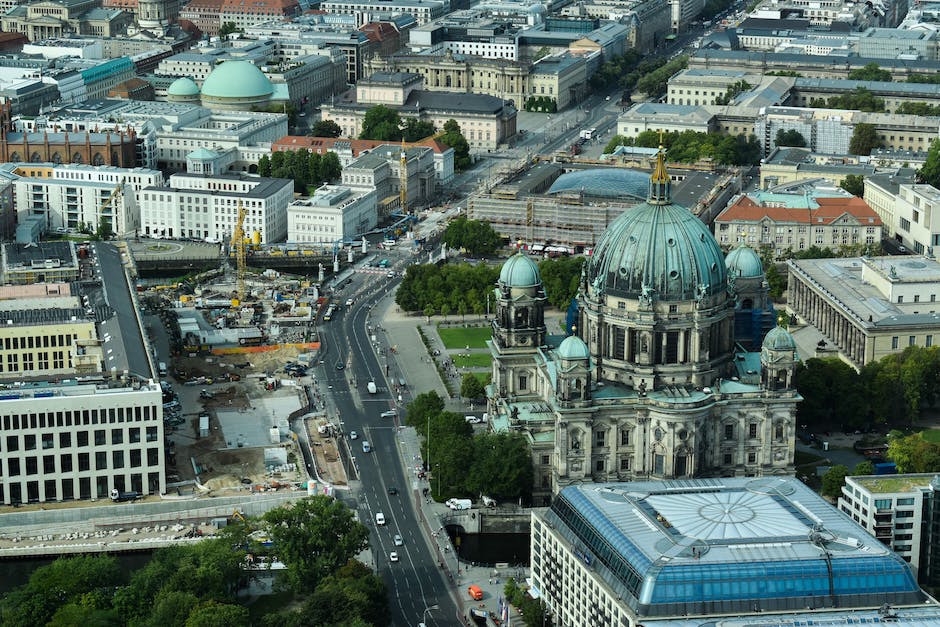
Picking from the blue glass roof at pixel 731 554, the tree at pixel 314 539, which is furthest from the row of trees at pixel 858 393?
the tree at pixel 314 539

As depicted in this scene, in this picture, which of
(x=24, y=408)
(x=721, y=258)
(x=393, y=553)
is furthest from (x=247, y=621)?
(x=721, y=258)

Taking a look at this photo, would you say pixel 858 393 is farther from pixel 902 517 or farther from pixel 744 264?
pixel 902 517

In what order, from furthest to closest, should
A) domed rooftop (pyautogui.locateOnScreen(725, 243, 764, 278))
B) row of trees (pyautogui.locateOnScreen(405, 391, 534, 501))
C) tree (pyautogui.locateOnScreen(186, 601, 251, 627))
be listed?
1. domed rooftop (pyautogui.locateOnScreen(725, 243, 764, 278))
2. row of trees (pyautogui.locateOnScreen(405, 391, 534, 501))
3. tree (pyautogui.locateOnScreen(186, 601, 251, 627))

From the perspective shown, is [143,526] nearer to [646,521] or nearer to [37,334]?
[37,334]

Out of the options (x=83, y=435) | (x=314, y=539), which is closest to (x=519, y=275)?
(x=314, y=539)

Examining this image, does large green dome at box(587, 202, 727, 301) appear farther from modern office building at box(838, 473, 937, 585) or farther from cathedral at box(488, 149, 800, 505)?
modern office building at box(838, 473, 937, 585)

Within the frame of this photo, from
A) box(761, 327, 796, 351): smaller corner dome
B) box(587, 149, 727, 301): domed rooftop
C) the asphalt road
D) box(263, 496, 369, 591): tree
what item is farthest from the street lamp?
box(761, 327, 796, 351): smaller corner dome

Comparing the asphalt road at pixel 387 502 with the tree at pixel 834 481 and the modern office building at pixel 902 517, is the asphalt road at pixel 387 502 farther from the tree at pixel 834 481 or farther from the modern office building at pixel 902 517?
the tree at pixel 834 481
